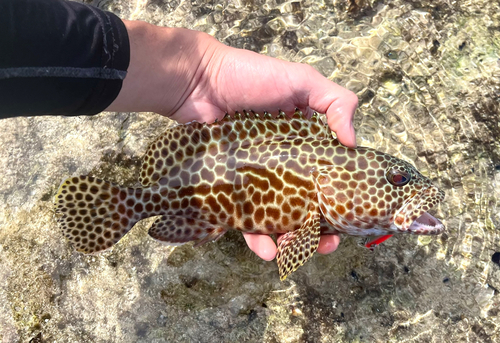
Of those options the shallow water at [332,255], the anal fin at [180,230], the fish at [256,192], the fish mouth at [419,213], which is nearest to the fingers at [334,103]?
the fish at [256,192]

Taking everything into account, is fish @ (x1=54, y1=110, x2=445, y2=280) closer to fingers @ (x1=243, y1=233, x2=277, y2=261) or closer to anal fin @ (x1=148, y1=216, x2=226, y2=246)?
anal fin @ (x1=148, y1=216, x2=226, y2=246)

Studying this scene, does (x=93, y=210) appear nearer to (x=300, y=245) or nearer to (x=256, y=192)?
(x=256, y=192)

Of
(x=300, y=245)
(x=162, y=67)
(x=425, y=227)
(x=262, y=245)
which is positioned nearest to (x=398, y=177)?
(x=425, y=227)

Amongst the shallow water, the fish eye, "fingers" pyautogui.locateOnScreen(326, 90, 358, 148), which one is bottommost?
the shallow water

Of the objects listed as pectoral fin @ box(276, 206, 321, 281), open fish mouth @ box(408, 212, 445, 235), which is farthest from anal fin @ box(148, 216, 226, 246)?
open fish mouth @ box(408, 212, 445, 235)

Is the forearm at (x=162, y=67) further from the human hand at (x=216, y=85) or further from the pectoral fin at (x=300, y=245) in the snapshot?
the pectoral fin at (x=300, y=245)

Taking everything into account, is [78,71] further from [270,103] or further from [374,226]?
[374,226]
